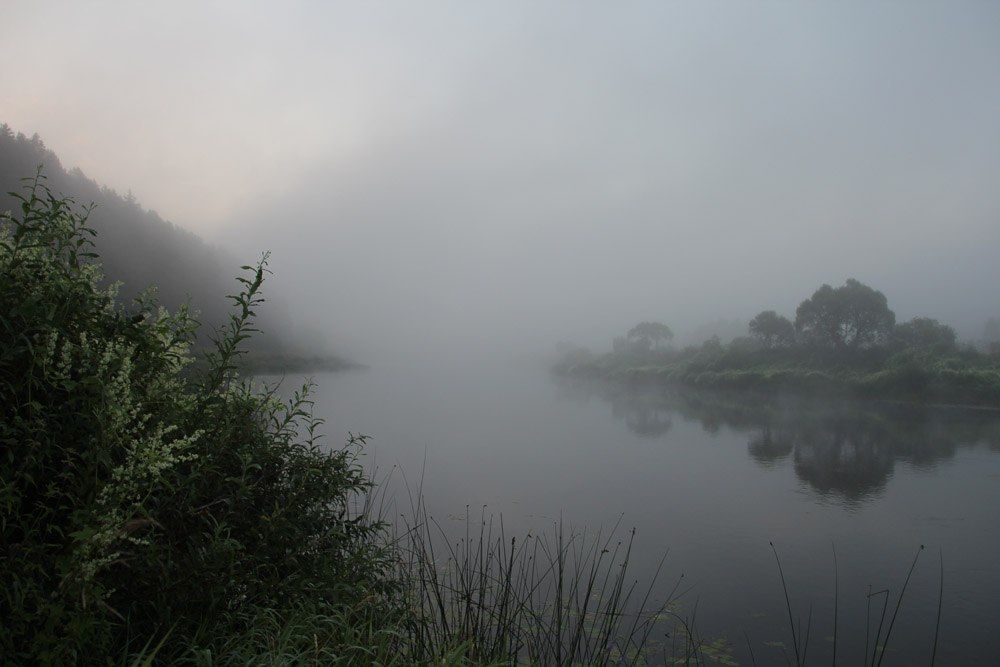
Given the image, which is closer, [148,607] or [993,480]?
[148,607]

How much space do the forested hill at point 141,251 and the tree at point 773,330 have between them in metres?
33.8

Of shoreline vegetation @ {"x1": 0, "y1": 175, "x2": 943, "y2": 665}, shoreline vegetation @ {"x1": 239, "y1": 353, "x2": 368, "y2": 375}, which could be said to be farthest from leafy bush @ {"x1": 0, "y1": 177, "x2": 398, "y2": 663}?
shoreline vegetation @ {"x1": 239, "y1": 353, "x2": 368, "y2": 375}

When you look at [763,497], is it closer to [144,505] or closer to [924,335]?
[144,505]

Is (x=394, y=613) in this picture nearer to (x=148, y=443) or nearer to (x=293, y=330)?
(x=148, y=443)

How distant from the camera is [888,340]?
106ft

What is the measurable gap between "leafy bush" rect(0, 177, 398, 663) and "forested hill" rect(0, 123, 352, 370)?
100 feet

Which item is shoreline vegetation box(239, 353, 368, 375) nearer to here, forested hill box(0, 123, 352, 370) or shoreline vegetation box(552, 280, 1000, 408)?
forested hill box(0, 123, 352, 370)

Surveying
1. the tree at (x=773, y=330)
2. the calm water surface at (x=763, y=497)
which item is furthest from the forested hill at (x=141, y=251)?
the tree at (x=773, y=330)

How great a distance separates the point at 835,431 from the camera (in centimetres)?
1838

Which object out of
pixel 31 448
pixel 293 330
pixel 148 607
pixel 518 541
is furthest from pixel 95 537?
pixel 293 330

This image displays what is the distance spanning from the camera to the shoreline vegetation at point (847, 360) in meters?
25.5

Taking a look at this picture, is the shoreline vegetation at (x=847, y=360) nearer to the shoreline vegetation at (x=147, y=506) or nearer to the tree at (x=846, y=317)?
the tree at (x=846, y=317)

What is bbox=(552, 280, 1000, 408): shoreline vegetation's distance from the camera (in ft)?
83.7

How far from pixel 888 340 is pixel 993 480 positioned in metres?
24.2
